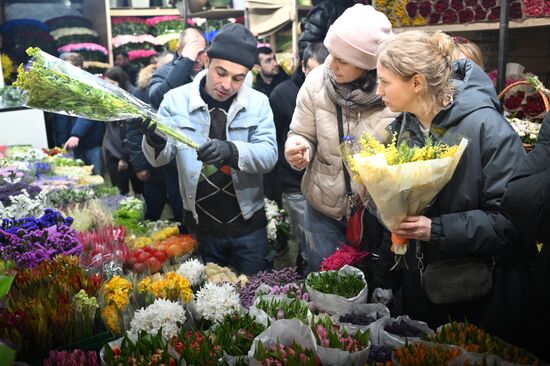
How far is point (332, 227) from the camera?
2.93 metres

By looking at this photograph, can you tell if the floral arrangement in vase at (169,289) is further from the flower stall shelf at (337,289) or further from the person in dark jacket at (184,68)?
the person in dark jacket at (184,68)

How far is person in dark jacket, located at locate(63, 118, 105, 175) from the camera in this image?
6.40 m

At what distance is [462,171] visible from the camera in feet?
6.46

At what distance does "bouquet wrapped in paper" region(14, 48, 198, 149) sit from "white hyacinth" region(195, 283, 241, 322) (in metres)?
0.95

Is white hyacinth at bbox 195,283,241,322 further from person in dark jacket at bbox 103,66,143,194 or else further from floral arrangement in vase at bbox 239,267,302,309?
person in dark jacket at bbox 103,66,143,194

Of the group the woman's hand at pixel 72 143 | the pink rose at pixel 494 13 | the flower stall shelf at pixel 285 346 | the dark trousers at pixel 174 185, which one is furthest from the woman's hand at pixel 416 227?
the woman's hand at pixel 72 143

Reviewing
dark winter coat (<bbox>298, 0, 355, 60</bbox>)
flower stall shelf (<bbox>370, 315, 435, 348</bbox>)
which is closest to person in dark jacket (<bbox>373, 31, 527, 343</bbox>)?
flower stall shelf (<bbox>370, 315, 435, 348</bbox>)

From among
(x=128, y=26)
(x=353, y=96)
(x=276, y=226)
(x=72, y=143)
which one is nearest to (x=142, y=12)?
(x=128, y=26)

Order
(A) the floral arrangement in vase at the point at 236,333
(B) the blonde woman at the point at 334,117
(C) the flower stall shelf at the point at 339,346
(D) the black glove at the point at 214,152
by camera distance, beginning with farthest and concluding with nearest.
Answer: (D) the black glove at the point at 214,152 → (B) the blonde woman at the point at 334,117 → (A) the floral arrangement in vase at the point at 236,333 → (C) the flower stall shelf at the point at 339,346

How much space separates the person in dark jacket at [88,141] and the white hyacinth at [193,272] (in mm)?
4263

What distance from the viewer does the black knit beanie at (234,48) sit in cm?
303

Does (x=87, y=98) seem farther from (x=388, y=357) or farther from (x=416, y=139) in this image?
(x=388, y=357)

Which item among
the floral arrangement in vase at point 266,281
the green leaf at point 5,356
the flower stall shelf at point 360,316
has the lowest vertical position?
the floral arrangement in vase at point 266,281

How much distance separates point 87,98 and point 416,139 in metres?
1.37
